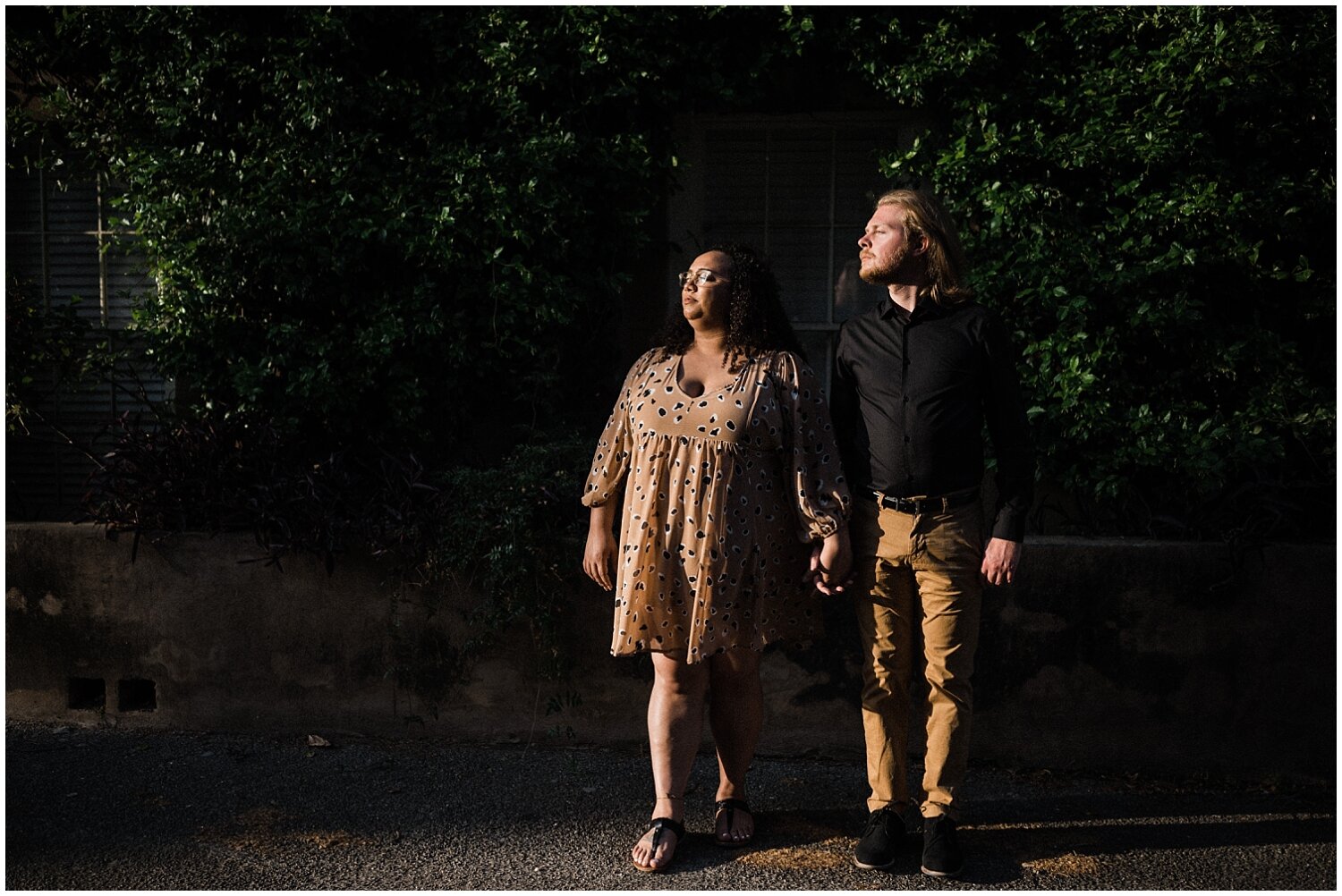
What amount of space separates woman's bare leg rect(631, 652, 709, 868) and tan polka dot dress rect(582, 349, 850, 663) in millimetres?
88

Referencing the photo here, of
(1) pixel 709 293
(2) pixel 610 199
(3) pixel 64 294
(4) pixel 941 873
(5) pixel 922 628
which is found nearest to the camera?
(4) pixel 941 873

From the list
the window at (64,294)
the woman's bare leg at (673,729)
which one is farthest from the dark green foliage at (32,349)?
the woman's bare leg at (673,729)

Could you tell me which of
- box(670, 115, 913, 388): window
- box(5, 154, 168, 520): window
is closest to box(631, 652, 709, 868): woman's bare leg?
box(670, 115, 913, 388): window

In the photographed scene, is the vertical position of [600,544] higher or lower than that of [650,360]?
lower

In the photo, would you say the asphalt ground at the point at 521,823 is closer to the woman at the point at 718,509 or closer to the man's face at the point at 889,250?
the woman at the point at 718,509

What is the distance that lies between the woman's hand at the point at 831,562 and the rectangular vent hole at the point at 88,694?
132 inches

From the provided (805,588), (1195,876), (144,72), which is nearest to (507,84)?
(144,72)

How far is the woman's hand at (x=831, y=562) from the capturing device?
3.53 metres

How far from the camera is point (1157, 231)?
494 cm

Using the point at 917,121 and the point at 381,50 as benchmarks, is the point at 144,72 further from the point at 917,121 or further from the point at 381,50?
the point at 917,121

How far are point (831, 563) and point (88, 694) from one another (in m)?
3.55

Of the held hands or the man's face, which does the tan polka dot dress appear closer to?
the held hands

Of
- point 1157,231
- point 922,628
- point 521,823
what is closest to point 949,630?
point 922,628

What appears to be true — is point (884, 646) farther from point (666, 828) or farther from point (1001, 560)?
point (666, 828)
